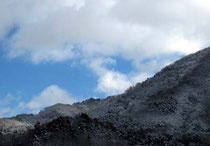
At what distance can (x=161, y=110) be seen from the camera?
43594 mm

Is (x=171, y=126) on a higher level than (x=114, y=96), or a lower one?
lower

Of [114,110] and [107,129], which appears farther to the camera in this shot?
[114,110]

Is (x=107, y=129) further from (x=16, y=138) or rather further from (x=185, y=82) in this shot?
(x=185, y=82)

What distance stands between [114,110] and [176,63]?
→ 1612 centimetres

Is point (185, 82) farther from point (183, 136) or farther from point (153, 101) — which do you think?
point (183, 136)

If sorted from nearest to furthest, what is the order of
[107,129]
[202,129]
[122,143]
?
1. [122,143]
2. [107,129]
3. [202,129]

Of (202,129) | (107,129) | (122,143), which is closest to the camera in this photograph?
(122,143)

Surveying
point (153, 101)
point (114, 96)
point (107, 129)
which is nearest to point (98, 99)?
point (114, 96)

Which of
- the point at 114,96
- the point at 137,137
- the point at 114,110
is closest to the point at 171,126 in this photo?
the point at 137,137

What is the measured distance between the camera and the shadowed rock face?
34.9 meters

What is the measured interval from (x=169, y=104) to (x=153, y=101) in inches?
79.6

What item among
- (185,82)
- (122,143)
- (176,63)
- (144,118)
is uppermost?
(176,63)

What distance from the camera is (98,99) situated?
60906 millimetres

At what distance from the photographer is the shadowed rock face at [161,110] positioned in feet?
115
